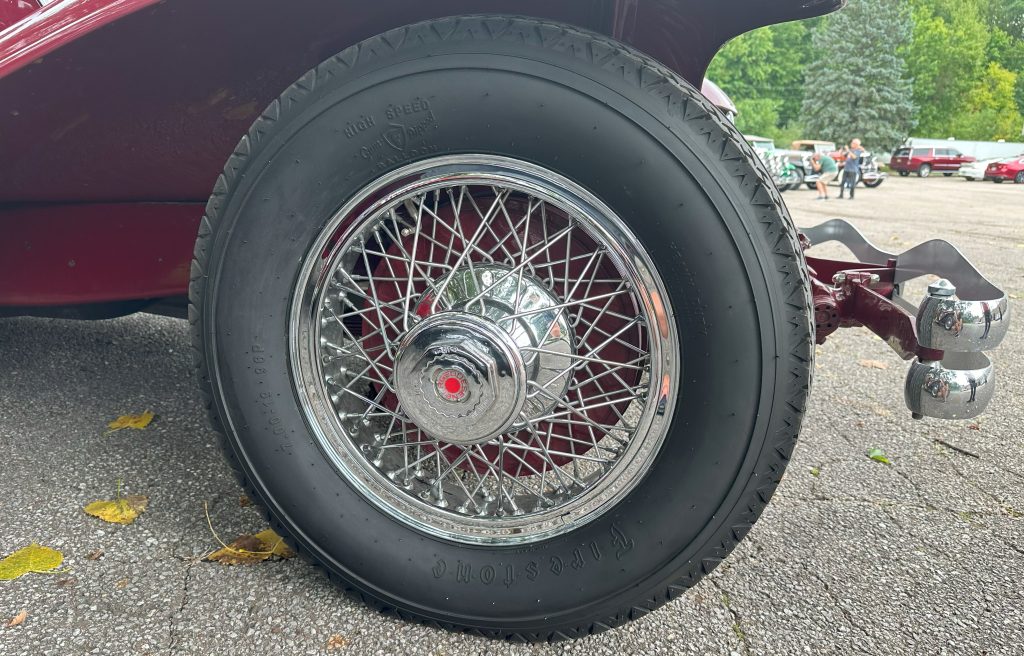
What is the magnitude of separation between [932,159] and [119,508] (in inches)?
1448

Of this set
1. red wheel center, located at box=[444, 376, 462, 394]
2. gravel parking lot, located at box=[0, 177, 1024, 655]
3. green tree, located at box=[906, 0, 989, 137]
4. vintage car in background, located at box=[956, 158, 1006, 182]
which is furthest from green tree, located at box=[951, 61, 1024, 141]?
red wheel center, located at box=[444, 376, 462, 394]

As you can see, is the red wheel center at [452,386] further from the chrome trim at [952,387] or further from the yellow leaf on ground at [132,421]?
the yellow leaf on ground at [132,421]

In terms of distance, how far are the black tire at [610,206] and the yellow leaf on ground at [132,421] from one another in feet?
3.40

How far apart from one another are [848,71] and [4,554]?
49193mm

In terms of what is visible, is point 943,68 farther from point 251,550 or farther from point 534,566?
point 251,550

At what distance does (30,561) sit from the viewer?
5.16 ft

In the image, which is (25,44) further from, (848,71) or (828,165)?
(848,71)

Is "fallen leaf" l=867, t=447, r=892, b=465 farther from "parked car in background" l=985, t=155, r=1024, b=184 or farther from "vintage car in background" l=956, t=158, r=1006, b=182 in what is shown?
"vintage car in background" l=956, t=158, r=1006, b=182

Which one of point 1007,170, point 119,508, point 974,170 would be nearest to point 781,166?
point 1007,170

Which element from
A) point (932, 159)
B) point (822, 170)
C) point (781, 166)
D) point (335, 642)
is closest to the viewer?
point (335, 642)

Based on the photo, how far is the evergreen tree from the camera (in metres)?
41.9

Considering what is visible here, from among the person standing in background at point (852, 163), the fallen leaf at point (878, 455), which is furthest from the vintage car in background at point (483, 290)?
the person standing in background at point (852, 163)

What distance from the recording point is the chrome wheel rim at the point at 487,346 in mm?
1298

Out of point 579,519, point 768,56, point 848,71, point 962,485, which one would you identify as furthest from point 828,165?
point 768,56
